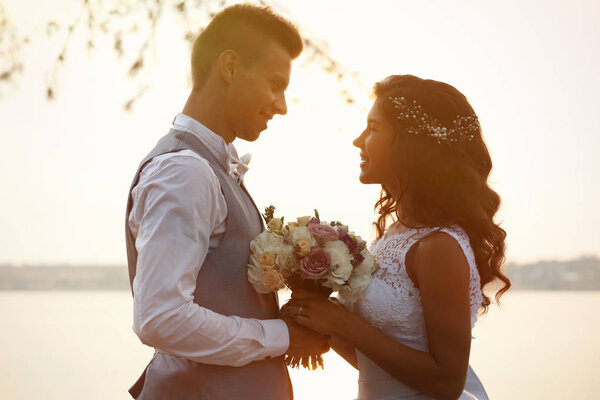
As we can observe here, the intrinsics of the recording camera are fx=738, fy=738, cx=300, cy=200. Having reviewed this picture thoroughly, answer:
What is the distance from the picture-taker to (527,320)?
20578 millimetres

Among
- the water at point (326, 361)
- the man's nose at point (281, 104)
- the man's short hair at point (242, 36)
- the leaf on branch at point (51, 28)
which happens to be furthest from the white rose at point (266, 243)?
the water at point (326, 361)

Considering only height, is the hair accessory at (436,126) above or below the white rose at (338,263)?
above

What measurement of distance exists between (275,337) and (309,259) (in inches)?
11.4

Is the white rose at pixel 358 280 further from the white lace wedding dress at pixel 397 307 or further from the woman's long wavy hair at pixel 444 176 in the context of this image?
the woman's long wavy hair at pixel 444 176

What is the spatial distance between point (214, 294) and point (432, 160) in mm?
1176

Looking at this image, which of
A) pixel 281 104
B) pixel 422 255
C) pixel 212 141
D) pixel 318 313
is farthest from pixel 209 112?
pixel 422 255

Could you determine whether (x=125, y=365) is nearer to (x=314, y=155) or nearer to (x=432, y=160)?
(x=314, y=155)

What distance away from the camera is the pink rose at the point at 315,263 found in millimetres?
2480

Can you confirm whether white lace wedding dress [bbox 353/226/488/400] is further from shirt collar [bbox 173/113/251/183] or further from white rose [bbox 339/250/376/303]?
shirt collar [bbox 173/113/251/183]


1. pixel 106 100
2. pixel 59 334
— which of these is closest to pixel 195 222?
pixel 106 100

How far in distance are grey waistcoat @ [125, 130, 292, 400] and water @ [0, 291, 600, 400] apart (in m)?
3.80

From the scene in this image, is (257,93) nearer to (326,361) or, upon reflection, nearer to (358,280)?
(358,280)

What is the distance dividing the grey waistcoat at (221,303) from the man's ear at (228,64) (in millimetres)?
267

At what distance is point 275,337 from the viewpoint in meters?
2.36
